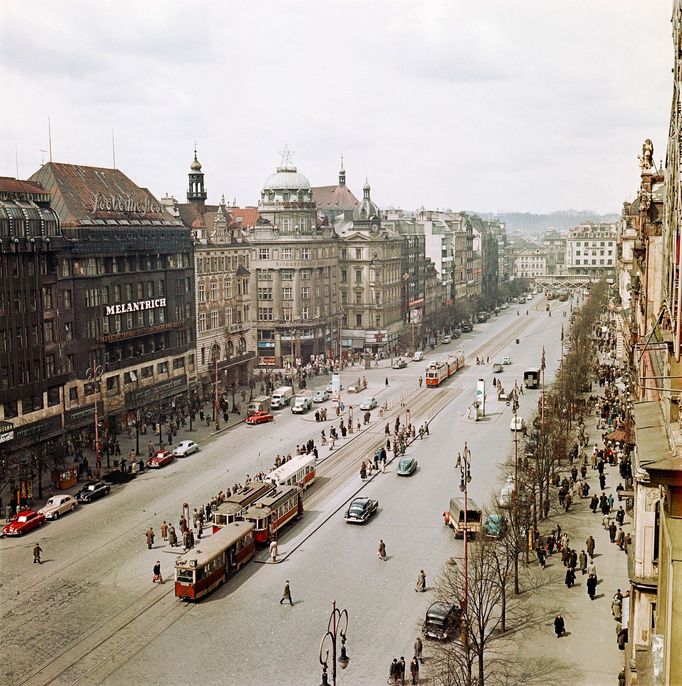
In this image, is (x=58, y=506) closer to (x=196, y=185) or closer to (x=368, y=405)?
(x=368, y=405)

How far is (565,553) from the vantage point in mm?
43156

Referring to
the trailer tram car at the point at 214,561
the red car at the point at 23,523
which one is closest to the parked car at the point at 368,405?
the red car at the point at 23,523

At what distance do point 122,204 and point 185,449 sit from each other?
24.4 meters

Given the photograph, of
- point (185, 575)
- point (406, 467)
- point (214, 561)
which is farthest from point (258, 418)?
point (185, 575)

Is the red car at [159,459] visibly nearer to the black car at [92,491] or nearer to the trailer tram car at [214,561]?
the black car at [92,491]

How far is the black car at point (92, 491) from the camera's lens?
5641 cm

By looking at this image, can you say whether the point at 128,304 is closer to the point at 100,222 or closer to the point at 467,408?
the point at 100,222

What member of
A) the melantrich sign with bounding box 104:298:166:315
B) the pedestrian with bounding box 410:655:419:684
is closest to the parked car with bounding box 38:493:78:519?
the melantrich sign with bounding box 104:298:166:315

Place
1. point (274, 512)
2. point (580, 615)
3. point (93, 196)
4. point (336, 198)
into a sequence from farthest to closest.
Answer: point (336, 198) → point (93, 196) → point (274, 512) → point (580, 615)

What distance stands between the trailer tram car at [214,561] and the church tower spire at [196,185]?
70.6 metres

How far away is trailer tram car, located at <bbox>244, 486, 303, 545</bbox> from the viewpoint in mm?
48031

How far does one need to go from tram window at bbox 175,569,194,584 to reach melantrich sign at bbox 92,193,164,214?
41931 mm

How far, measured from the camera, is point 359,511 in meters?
51.8

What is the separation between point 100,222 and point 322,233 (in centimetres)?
5094
